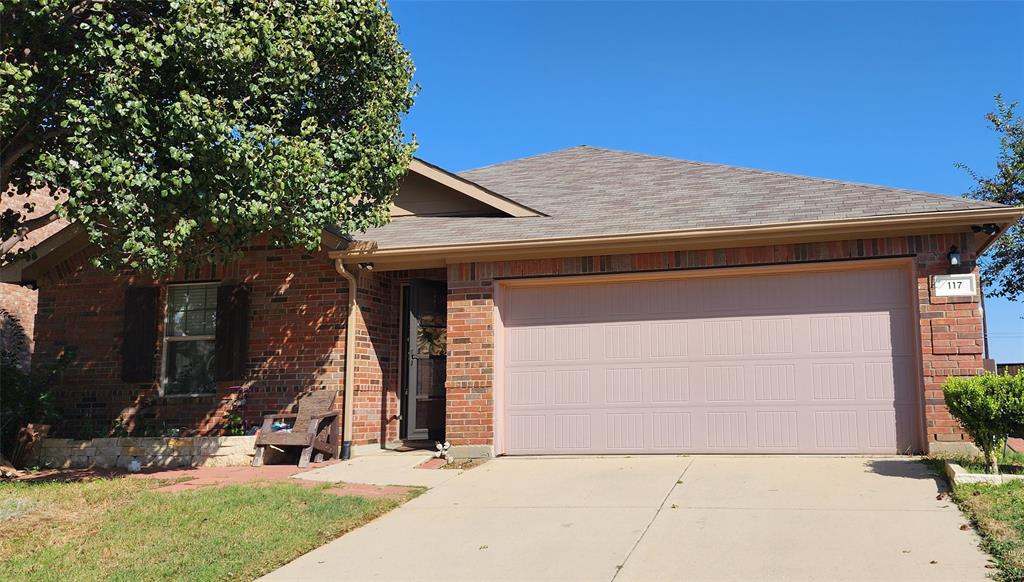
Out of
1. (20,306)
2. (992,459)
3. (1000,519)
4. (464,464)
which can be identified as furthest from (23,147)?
(20,306)

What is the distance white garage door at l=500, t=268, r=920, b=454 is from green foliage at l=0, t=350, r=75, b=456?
605 centimetres

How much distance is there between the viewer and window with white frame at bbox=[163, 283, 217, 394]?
11680 mm

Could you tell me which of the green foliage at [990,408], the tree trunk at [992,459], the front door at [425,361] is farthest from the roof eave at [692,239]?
the tree trunk at [992,459]

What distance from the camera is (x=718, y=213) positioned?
1044 centimetres

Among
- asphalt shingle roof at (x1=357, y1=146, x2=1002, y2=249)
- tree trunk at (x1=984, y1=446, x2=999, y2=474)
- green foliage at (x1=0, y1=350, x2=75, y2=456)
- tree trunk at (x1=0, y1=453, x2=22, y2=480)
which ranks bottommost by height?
tree trunk at (x1=0, y1=453, x2=22, y2=480)

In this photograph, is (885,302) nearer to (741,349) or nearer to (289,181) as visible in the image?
(741,349)

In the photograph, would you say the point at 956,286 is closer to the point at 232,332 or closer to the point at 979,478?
the point at 979,478

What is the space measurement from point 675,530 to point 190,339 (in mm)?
7875

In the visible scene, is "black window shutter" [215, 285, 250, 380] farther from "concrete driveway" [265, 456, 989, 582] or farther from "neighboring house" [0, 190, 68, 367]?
"neighboring house" [0, 190, 68, 367]

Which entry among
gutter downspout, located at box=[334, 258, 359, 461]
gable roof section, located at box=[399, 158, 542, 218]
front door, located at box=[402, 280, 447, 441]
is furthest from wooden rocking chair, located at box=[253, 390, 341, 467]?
gable roof section, located at box=[399, 158, 542, 218]

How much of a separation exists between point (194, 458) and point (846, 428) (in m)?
7.59

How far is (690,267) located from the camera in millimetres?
10078

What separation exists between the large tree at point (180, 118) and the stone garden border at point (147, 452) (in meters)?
2.36

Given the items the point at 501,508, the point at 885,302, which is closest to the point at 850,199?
the point at 885,302
